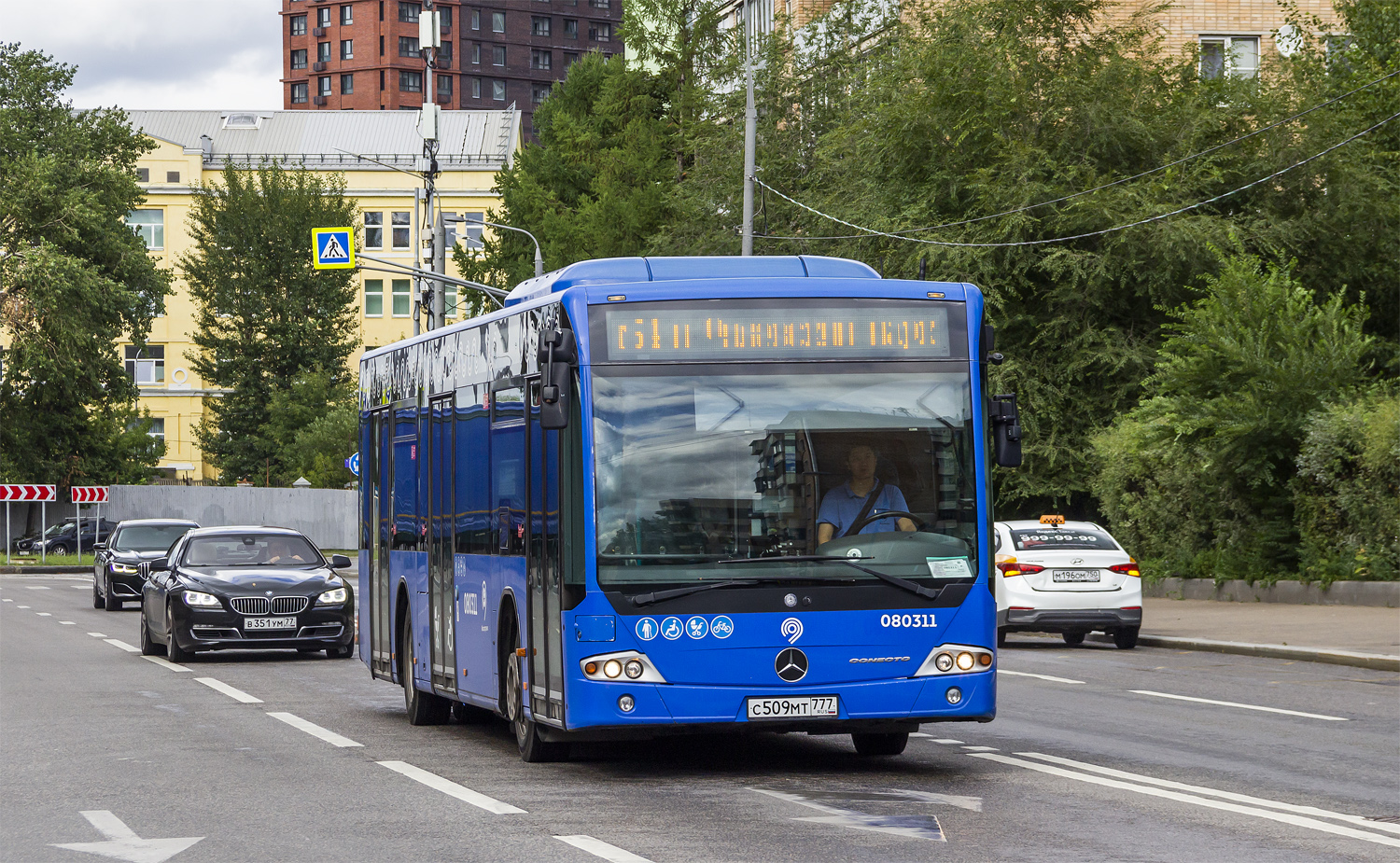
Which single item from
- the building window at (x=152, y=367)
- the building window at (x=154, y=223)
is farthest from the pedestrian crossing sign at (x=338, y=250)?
the building window at (x=152, y=367)

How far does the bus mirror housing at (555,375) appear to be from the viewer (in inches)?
424

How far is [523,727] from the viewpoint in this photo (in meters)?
12.3

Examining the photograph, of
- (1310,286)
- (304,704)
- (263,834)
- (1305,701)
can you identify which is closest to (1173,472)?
(1310,286)

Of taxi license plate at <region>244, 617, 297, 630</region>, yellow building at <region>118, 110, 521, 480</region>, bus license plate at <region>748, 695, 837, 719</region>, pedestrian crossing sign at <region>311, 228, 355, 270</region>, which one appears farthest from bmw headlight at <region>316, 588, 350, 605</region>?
yellow building at <region>118, 110, 521, 480</region>

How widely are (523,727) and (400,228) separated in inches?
3567

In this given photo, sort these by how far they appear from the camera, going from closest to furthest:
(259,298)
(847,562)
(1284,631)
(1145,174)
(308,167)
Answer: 1. (847,562)
2. (1284,631)
3. (1145,174)
4. (259,298)
5. (308,167)

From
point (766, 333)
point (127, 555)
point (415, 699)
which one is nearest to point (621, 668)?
point (766, 333)

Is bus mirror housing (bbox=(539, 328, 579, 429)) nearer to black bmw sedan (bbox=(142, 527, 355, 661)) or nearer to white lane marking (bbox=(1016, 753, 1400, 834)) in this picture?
white lane marking (bbox=(1016, 753, 1400, 834))

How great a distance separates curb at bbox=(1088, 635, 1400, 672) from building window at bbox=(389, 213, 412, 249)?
78.9m

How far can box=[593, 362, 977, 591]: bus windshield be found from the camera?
1093cm

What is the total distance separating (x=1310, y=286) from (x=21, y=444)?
4671 centimetres

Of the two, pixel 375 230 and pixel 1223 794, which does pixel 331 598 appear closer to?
pixel 1223 794

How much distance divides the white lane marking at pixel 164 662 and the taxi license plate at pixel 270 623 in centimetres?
80

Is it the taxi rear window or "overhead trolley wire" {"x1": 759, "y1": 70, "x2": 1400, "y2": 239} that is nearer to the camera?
the taxi rear window
